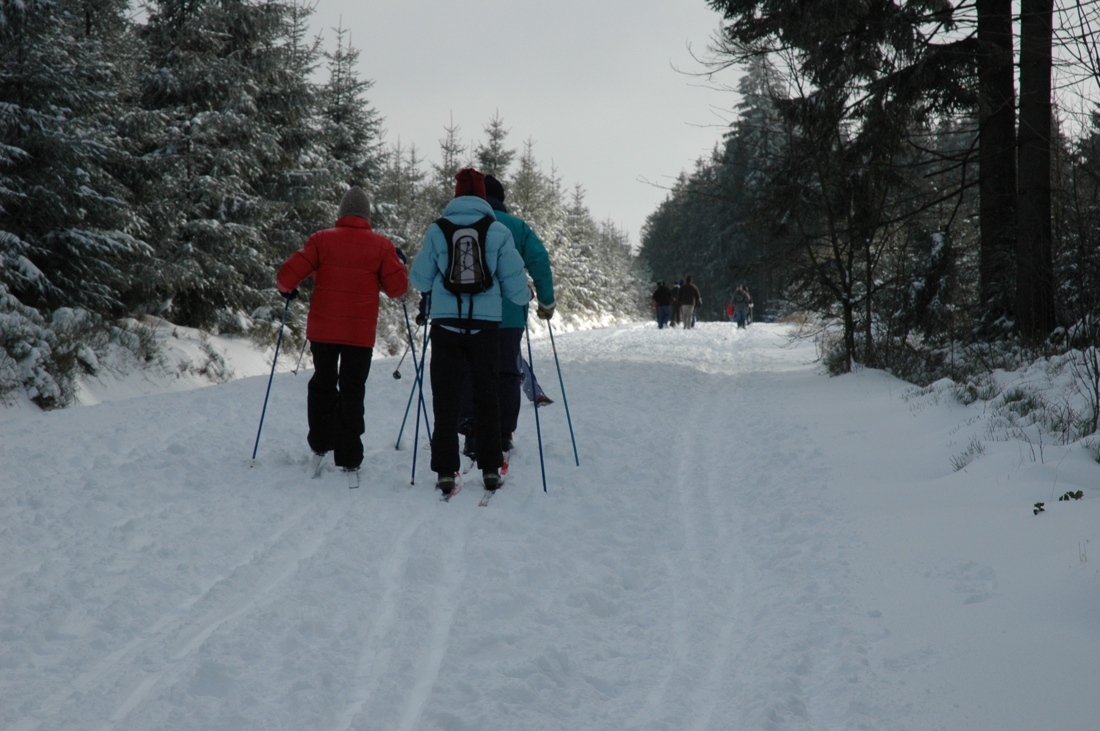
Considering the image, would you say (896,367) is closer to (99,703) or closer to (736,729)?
(736,729)

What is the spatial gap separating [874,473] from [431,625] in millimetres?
4104

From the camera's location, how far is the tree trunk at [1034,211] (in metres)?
8.94

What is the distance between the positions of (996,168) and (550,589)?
10361 millimetres

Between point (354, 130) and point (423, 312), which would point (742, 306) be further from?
point (423, 312)

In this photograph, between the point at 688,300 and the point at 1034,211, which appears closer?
the point at 1034,211

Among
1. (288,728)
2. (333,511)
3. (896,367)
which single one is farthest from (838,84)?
(288,728)

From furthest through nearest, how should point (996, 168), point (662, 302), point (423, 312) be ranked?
point (662, 302) < point (996, 168) < point (423, 312)

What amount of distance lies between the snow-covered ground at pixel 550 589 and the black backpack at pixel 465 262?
1.53m

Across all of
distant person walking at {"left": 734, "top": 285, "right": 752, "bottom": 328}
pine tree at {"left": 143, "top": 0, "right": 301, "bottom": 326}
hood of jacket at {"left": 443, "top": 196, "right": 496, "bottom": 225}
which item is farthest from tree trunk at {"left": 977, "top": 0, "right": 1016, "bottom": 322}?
distant person walking at {"left": 734, "top": 285, "right": 752, "bottom": 328}

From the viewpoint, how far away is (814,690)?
9.50 feet

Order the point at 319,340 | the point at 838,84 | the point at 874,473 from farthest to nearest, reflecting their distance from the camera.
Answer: the point at 838,84, the point at 874,473, the point at 319,340

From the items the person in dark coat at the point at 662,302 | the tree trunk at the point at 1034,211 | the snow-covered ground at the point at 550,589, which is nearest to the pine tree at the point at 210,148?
the snow-covered ground at the point at 550,589

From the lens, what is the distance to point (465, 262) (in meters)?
5.01

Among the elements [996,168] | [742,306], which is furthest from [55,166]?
[742,306]
